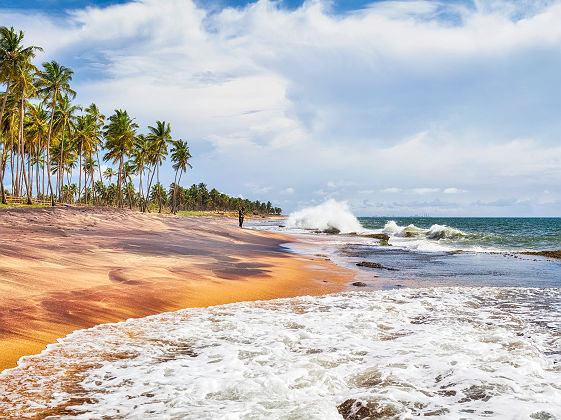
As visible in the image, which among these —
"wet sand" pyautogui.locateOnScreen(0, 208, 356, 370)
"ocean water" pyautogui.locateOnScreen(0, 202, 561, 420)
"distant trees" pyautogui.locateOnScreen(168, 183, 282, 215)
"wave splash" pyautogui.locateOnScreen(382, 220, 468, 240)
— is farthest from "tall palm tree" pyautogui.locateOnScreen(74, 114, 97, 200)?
"distant trees" pyautogui.locateOnScreen(168, 183, 282, 215)

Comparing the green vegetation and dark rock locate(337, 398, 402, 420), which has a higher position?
the green vegetation

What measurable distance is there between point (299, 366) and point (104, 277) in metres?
7.86

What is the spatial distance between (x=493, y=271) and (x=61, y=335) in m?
19.1

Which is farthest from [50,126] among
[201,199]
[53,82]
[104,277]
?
[201,199]

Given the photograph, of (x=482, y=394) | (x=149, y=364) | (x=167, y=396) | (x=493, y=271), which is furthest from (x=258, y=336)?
(x=493, y=271)

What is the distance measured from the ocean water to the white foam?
0.08 feet

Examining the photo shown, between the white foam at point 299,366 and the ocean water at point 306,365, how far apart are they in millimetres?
24

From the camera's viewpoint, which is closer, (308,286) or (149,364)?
(149,364)

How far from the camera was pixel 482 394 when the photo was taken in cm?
482

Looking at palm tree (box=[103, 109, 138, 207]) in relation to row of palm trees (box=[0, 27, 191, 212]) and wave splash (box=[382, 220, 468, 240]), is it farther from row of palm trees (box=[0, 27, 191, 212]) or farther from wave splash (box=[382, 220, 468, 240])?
wave splash (box=[382, 220, 468, 240])

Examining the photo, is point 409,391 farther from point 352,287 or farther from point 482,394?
point 352,287

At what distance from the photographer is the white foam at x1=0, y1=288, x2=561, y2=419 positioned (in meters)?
4.46

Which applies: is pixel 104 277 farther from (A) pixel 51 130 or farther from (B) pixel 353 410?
(A) pixel 51 130

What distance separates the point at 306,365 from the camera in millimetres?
5848
